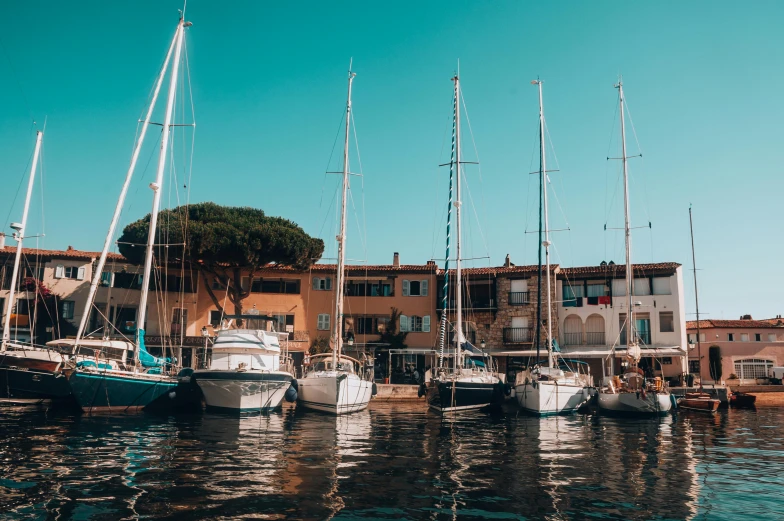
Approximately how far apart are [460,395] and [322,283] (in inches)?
963

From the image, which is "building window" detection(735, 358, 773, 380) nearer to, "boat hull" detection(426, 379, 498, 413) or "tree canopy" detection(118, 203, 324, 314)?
"boat hull" detection(426, 379, 498, 413)

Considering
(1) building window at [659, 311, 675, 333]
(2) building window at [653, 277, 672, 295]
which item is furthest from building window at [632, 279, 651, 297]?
(1) building window at [659, 311, 675, 333]

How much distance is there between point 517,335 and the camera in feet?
169

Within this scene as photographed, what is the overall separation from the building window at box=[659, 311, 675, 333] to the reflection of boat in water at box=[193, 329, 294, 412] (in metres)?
31.5

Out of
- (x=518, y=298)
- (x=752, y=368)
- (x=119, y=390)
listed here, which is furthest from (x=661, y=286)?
(x=119, y=390)

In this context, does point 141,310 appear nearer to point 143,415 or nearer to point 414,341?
point 143,415

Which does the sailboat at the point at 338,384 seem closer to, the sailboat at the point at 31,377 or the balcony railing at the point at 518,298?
the sailboat at the point at 31,377

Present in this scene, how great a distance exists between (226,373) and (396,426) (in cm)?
795

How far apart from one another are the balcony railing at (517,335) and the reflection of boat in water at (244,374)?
954 inches

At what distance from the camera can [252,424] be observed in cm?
2553

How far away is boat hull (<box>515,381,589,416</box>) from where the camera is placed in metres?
31.8

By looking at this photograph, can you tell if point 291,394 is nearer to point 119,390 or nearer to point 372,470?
point 119,390

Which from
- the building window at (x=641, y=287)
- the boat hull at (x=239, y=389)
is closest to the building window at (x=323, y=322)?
the boat hull at (x=239, y=389)

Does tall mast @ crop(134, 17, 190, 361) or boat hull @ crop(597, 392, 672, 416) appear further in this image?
boat hull @ crop(597, 392, 672, 416)
